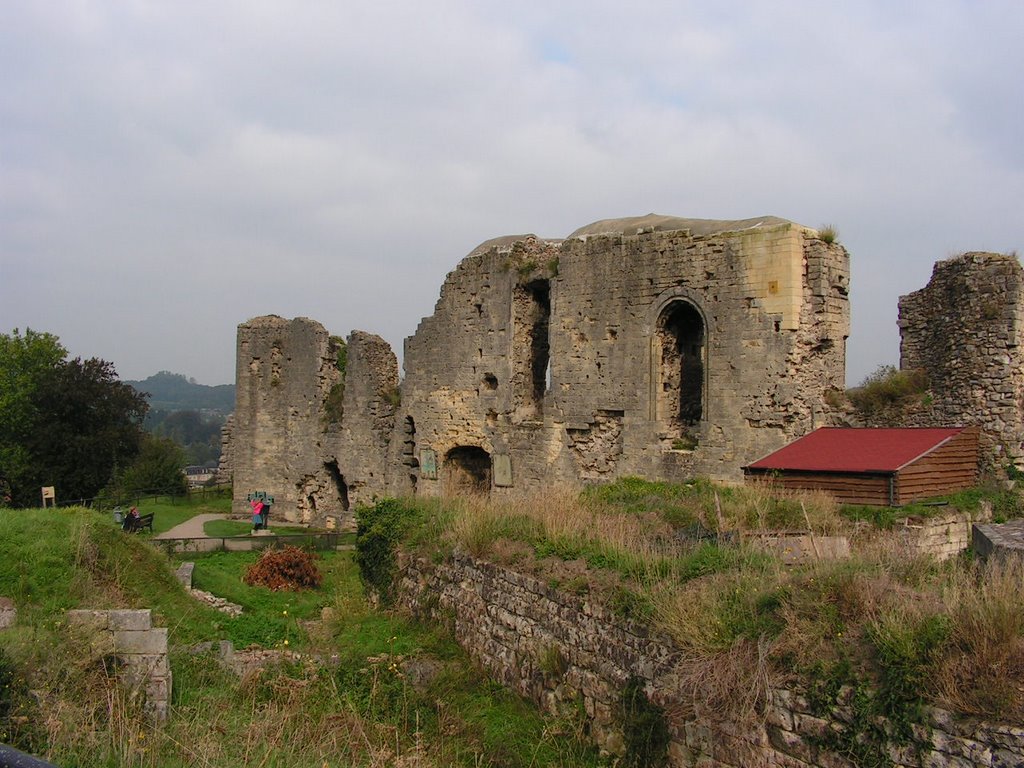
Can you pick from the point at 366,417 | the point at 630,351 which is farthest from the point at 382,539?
the point at 366,417

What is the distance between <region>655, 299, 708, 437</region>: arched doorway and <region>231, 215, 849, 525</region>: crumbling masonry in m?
0.04

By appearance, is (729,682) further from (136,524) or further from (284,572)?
(136,524)

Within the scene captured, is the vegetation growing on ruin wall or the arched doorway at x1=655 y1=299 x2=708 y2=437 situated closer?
the vegetation growing on ruin wall

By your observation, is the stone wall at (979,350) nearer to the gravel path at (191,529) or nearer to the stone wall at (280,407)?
the gravel path at (191,529)

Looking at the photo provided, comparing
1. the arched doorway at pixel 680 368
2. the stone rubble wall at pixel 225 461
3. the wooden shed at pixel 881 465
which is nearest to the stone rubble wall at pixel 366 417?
the arched doorway at pixel 680 368

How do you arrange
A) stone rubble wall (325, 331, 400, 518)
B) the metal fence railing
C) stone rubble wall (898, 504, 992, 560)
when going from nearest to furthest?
stone rubble wall (898, 504, 992, 560), the metal fence railing, stone rubble wall (325, 331, 400, 518)

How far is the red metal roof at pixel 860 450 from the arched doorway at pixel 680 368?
3.32m

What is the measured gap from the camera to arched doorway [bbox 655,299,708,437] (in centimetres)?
1638

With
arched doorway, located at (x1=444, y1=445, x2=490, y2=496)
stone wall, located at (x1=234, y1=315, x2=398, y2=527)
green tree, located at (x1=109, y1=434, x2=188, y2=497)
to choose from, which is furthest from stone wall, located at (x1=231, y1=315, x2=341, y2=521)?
green tree, located at (x1=109, y1=434, x2=188, y2=497)

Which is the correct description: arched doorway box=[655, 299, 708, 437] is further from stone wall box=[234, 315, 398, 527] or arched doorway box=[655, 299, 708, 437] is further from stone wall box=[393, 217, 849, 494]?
stone wall box=[234, 315, 398, 527]

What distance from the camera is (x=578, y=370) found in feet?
57.9

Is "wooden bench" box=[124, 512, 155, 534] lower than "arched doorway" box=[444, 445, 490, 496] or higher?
lower

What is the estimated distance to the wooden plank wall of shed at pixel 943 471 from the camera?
34.4 feet

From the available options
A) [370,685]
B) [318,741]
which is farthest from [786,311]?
[318,741]
